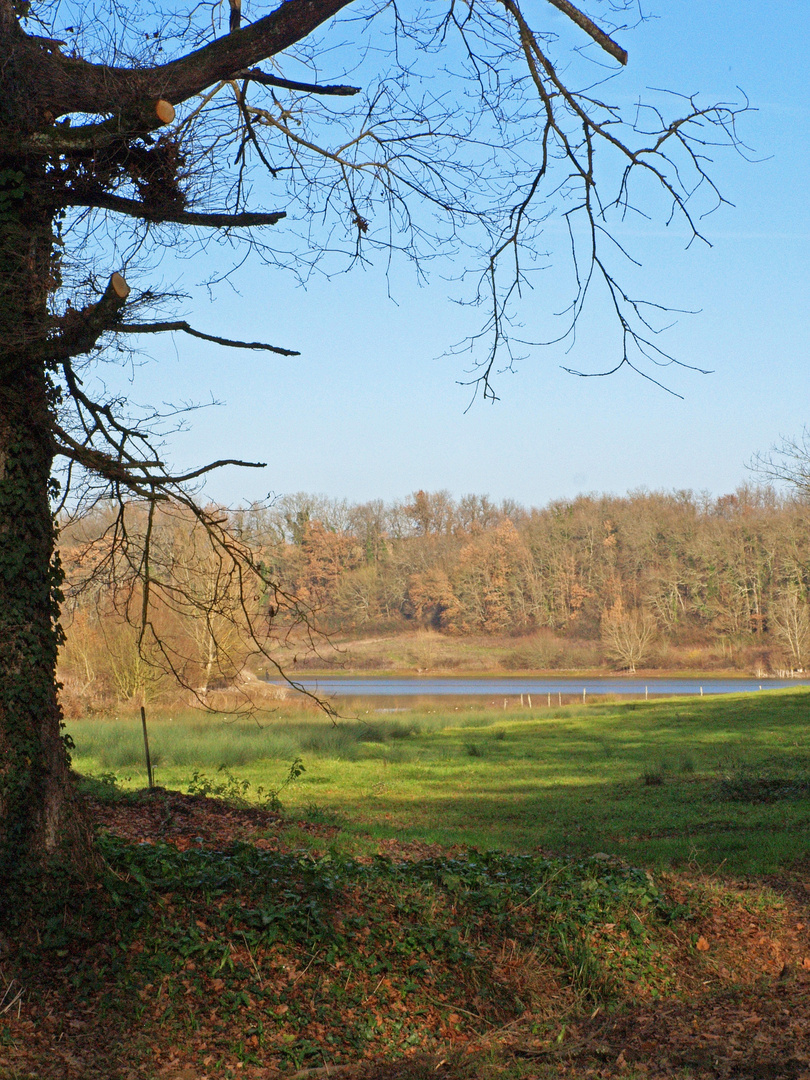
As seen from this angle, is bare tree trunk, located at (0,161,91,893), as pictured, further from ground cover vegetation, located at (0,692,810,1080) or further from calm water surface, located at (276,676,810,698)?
calm water surface, located at (276,676,810,698)

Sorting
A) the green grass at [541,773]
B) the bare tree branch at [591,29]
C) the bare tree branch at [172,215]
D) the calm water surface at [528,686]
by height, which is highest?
the bare tree branch at [591,29]

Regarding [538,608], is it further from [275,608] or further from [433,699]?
[275,608]

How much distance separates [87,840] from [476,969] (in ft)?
7.54

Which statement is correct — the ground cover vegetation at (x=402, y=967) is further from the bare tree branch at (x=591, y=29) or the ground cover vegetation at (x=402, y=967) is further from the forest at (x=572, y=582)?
the forest at (x=572, y=582)

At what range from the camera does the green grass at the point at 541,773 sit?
9.99 m

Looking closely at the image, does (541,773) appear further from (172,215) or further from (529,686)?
(529,686)

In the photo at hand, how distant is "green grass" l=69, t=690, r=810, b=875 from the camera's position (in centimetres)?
999

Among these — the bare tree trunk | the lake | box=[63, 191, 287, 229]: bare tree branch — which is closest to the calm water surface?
the lake

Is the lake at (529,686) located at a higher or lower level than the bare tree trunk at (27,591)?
lower

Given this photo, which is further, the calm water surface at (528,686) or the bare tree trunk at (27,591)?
the calm water surface at (528,686)

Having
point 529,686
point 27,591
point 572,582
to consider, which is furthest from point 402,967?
point 572,582

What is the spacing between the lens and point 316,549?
2323 inches

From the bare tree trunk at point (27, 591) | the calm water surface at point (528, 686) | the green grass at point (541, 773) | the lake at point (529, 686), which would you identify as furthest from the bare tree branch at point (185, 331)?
the calm water surface at point (528, 686)

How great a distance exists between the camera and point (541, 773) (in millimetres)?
16844
